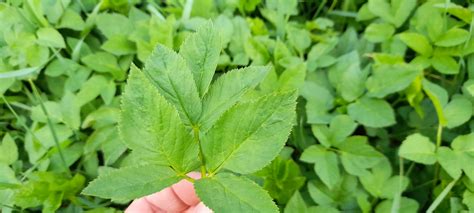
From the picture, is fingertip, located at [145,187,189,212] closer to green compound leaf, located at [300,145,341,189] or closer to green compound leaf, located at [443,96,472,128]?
green compound leaf, located at [300,145,341,189]

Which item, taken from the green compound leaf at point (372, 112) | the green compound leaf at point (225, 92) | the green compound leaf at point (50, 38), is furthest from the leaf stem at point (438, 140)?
the green compound leaf at point (50, 38)

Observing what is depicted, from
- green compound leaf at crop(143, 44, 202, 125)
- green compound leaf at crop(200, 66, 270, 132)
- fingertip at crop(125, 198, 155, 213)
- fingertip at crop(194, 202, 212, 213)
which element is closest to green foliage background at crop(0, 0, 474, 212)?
fingertip at crop(125, 198, 155, 213)

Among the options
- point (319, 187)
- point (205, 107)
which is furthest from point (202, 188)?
point (319, 187)

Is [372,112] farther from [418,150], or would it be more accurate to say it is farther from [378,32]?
[378,32]

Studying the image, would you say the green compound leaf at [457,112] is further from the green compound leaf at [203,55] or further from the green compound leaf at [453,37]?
the green compound leaf at [203,55]

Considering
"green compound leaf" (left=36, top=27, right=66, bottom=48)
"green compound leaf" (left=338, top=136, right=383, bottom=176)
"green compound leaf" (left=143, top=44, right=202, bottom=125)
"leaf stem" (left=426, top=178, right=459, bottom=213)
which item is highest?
"green compound leaf" (left=143, top=44, right=202, bottom=125)

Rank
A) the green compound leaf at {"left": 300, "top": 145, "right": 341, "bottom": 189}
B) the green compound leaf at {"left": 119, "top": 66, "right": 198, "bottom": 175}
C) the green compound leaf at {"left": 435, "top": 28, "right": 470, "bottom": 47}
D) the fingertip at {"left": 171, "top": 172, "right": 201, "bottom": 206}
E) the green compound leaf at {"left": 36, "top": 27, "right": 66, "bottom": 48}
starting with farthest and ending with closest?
the green compound leaf at {"left": 36, "top": 27, "right": 66, "bottom": 48}, the green compound leaf at {"left": 435, "top": 28, "right": 470, "bottom": 47}, the green compound leaf at {"left": 300, "top": 145, "right": 341, "bottom": 189}, the fingertip at {"left": 171, "top": 172, "right": 201, "bottom": 206}, the green compound leaf at {"left": 119, "top": 66, "right": 198, "bottom": 175}
